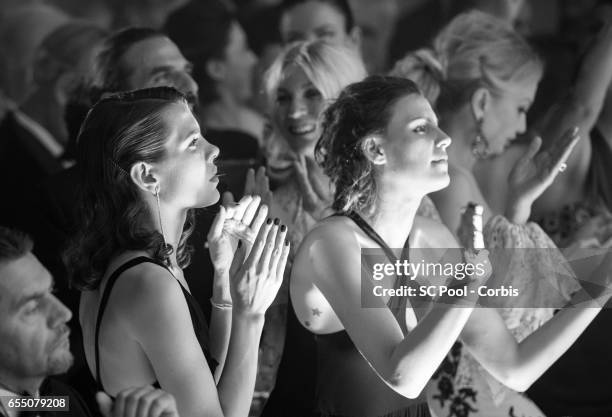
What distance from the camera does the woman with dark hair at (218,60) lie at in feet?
7.97

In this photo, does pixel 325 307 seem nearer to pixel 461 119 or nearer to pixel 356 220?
pixel 356 220

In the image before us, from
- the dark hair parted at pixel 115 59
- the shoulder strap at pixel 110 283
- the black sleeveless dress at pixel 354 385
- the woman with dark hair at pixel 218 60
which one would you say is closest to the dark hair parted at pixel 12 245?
the shoulder strap at pixel 110 283

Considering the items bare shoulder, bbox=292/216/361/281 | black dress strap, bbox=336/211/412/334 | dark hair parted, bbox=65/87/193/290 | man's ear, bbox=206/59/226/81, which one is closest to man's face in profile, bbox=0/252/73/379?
dark hair parted, bbox=65/87/193/290

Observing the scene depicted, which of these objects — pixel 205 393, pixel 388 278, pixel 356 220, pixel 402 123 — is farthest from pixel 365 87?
pixel 205 393

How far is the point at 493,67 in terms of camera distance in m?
2.11

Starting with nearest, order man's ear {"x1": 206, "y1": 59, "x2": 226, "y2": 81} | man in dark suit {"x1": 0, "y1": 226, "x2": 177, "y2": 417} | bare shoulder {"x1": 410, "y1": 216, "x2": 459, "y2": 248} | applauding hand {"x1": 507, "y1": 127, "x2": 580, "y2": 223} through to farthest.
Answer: man in dark suit {"x1": 0, "y1": 226, "x2": 177, "y2": 417}, bare shoulder {"x1": 410, "y1": 216, "x2": 459, "y2": 248}, applauding hand {"x1": 507, "y1": 127, "x2": 580, "y2": 223}, man's ear {"x1": 206, "y1": 59, "x2": 226, "y2": 81}

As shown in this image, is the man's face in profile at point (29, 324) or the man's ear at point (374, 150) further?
the man's ear at point (374, 150)

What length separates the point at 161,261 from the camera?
5.06ft

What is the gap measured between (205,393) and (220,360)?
146 millimetres

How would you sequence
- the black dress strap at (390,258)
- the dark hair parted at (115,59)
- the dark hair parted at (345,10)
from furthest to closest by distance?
the dark hair parted at (345,10) < the dark hair parted at (115,59) < the black dress strap at (390,258)

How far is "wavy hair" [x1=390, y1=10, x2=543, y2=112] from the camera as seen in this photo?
2.10 meters

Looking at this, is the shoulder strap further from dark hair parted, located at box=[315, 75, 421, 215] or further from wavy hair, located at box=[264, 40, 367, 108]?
wavy hair, located at box=[264, 40, 367, 108]

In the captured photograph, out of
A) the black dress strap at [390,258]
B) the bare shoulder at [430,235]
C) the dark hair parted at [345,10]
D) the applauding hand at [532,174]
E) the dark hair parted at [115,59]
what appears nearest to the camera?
the black dress strap at [390,258]

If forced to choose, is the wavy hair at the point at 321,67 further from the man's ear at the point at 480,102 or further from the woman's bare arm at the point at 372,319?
the woman's bare arm at the point at 372,319
